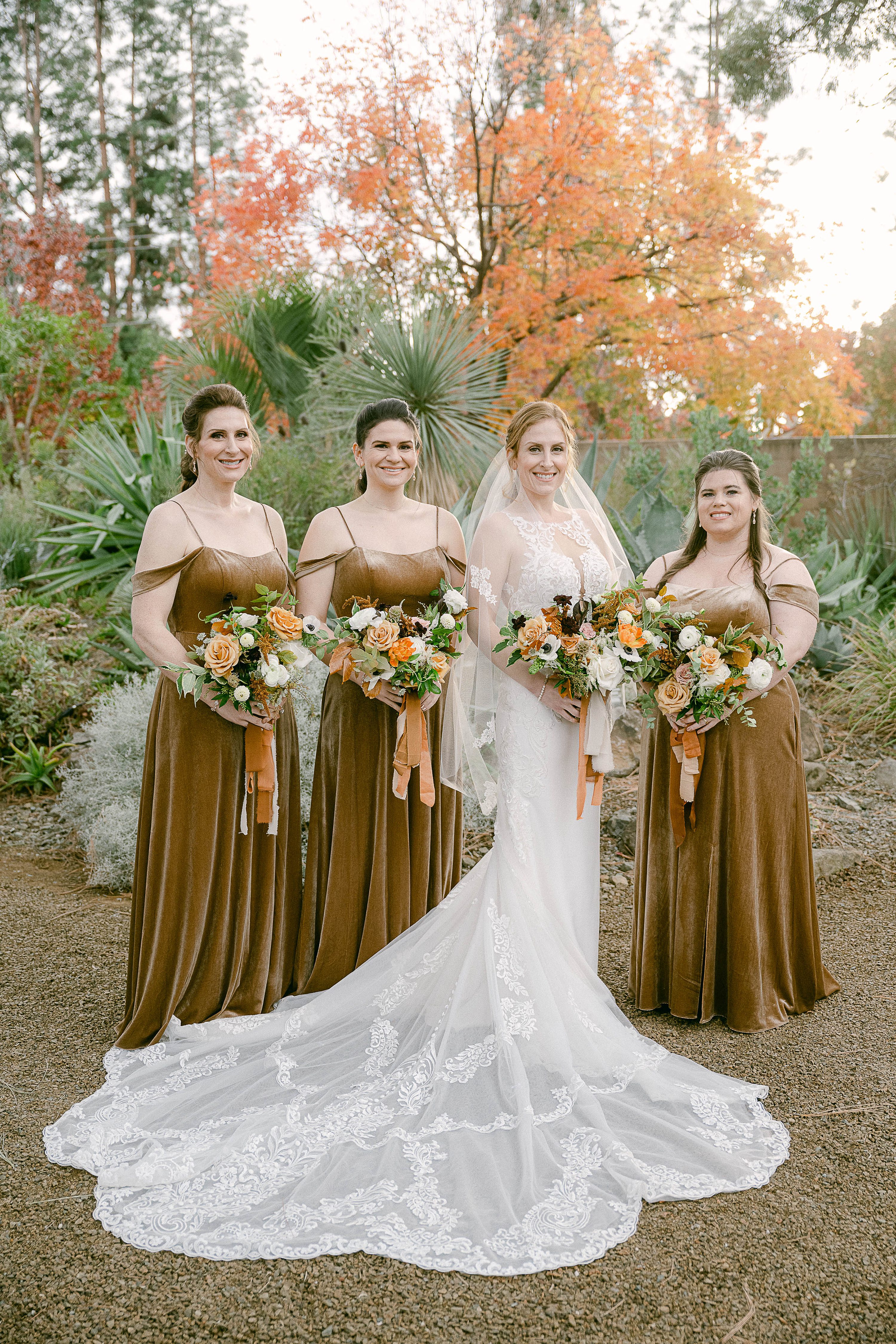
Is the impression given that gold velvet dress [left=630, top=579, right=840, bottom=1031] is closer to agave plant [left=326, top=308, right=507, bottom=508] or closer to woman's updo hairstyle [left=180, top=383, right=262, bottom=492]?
woman's updo hairstyle [left=180, top=383, right=262, bottom=492]

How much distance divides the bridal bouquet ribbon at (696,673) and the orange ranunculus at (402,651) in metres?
0.88

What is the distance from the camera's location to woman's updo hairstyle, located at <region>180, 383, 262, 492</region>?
4.09 m

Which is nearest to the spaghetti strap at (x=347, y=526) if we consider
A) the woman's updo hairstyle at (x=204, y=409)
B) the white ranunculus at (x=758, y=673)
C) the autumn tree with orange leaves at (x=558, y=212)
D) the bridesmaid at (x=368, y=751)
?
the bridesmaid at (x=368, y=751)

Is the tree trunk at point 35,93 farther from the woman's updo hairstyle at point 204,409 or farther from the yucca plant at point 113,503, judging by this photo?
the woman's updo hairstyle at point 204,409

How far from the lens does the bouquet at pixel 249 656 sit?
377cm

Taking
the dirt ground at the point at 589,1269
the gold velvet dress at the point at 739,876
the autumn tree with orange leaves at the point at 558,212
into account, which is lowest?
the dirt ground at the point at 589,1269

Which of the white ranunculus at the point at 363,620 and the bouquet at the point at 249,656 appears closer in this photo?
the bouquet at the point at 249,656

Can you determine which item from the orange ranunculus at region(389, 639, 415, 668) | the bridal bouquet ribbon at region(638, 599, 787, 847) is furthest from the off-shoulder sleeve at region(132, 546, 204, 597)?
the bridal bouquet ribbon at region(638, 599, 787, 847)

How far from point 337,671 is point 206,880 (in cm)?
97

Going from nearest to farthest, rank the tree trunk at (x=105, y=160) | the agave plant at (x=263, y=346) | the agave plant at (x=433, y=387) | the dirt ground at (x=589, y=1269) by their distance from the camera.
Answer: the dirt ground at (x=589, y=1269)
the agave plant at (x=433, y=387)
the agave plant at (x=263, y=346)
the tree trunk at (x=105, y=160)

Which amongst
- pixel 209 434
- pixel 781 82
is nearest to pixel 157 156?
pixel 781 82

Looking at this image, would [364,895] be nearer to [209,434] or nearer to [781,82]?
[209,434]

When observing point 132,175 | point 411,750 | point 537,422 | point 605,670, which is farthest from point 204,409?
point 132,175

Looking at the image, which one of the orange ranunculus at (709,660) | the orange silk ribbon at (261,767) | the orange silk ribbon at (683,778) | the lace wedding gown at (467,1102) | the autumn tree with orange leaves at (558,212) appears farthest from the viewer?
the autumn tree with orange leaves at (558,212)
